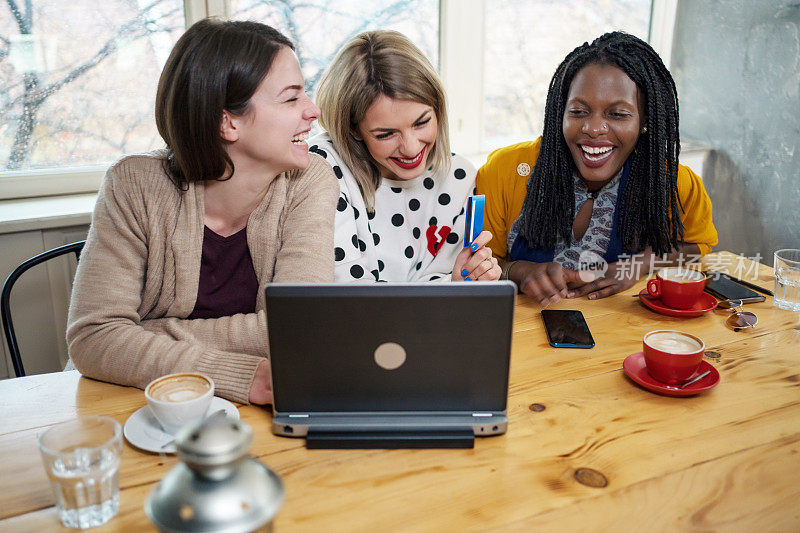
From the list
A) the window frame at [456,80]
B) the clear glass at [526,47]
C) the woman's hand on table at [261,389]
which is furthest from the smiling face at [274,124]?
the clear glass at [526,47]

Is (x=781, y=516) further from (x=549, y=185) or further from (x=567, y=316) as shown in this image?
(x=549, y=185)

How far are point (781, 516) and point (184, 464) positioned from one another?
68 centimetres

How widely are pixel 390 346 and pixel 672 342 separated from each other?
1.73 ft

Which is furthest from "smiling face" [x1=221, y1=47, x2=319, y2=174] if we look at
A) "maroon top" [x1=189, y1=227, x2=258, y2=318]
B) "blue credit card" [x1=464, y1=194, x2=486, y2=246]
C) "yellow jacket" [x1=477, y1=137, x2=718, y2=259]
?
"yellow jacket" [x1=477, y1=137, x2=718, y2=259]

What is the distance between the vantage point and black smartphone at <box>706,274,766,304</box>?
140 centimetres

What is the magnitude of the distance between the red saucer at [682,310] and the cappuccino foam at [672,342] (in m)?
0.22

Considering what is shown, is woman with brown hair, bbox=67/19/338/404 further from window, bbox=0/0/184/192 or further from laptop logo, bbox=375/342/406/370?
window, bbox=0/0/184/192

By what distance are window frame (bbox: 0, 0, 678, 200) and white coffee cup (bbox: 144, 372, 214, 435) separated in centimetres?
151

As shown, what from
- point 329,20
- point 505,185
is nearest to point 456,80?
point 329,20

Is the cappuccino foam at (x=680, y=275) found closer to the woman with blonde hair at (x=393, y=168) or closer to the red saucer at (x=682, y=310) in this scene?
the red saucer at (x=682, y=310)

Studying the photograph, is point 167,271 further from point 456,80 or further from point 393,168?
point 456,80

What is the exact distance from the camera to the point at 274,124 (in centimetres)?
131

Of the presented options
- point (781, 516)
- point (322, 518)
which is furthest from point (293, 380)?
point (781, 516)

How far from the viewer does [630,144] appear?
160 cm
